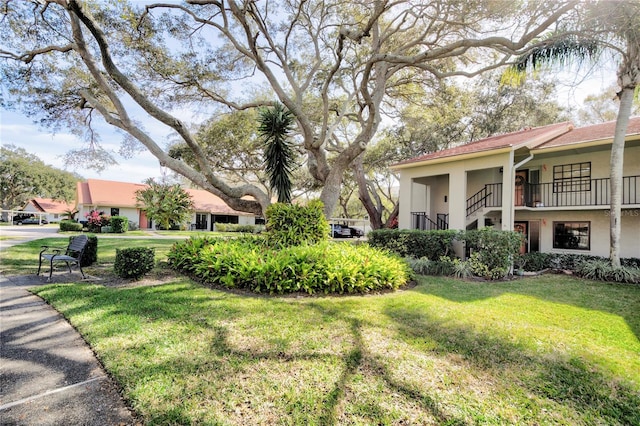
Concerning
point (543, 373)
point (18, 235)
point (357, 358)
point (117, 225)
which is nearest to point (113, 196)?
point (117, 225)

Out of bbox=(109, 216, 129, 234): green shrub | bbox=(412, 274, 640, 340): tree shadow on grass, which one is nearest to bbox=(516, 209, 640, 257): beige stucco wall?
bbox=(412, 274, 640, 340): tree shadow on grass

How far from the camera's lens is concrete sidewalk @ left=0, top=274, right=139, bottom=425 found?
257cm

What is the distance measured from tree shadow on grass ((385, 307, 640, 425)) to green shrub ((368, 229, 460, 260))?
22.1 feet

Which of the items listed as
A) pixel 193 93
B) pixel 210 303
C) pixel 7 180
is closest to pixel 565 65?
pixel 210 303

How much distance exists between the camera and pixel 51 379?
10.2 ft

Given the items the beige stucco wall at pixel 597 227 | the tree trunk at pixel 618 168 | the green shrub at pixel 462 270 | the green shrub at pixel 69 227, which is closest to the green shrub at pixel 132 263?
the green shrub at pixel 462 270

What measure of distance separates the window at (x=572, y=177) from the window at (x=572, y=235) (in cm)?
147

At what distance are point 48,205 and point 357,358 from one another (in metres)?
65.5

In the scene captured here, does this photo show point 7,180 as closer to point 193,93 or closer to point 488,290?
point 193,93

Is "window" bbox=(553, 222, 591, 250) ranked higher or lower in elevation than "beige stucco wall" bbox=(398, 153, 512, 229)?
lower

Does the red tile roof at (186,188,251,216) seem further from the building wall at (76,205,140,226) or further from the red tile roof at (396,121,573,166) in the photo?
the red tile roof at (396,121,573,166)

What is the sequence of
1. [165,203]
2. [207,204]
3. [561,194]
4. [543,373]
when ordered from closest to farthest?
1. [543,373]
2. [165,203]
3. [561,194]
4. [207,204]

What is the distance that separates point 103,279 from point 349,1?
11.6 metres

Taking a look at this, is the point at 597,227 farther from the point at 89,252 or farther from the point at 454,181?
the point at 89,252
